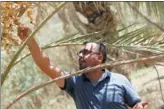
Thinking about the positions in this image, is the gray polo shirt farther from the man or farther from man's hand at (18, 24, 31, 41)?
man's hand at (18, 24, 31, 41)

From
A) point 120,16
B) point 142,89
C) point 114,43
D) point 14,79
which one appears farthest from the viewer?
point 14,79

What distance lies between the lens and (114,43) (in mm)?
3867

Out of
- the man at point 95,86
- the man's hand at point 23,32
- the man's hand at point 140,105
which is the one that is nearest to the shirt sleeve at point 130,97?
the man at point 95,86

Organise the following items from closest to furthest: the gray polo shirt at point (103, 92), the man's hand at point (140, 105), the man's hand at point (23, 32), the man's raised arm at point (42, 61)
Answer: the man's hand at point (140, 105)
the gray polo shirt at point (103, 92)
the man's raised arm at point (42, 61)
the man's hand at point (23, 32)

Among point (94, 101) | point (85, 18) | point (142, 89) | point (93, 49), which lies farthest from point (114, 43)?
point (142, 89)

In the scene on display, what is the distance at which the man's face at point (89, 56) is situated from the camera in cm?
326

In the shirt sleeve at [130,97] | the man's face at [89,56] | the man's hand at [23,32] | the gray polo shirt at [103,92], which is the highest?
the man's hand at [23,32]

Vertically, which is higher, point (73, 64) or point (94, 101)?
point (94, 101)

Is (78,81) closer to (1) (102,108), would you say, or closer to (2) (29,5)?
(1) (102,108)

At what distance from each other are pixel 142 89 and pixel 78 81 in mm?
5415

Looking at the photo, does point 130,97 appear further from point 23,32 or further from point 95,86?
point 23,32

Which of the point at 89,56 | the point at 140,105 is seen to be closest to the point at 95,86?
the point at 89,56

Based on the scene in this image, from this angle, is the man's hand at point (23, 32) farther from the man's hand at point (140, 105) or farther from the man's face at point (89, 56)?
the man's hand at point (140, 105)

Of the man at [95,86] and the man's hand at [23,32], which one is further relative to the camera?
the man's hand at [23,32]
